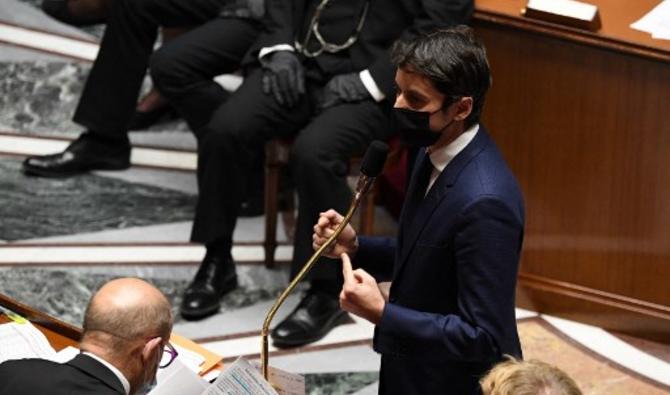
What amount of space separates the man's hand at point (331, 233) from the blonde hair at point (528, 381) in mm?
628

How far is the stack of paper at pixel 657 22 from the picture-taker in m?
3.83

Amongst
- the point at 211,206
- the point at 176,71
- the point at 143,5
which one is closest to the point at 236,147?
the point at 211,206

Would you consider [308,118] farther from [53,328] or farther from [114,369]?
[114,369]

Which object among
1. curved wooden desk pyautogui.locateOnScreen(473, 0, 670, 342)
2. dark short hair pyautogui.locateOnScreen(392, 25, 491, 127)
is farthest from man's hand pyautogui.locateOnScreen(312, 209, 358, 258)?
curved wooden desk pyautogui.locateOnScreen(473, 0, 670, 342)

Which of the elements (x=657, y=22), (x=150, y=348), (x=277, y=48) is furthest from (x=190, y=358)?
(x=657, y=22)

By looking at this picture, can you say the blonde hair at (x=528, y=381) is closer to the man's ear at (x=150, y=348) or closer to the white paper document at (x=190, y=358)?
the man's ear at (x=150, y=348)

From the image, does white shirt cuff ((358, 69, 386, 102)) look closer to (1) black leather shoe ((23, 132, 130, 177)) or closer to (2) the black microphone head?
(1) black leather shoe ((23, 132, 130, 177))

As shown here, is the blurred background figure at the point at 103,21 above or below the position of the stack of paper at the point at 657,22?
below

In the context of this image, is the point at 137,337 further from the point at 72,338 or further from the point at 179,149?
the point at 179,149

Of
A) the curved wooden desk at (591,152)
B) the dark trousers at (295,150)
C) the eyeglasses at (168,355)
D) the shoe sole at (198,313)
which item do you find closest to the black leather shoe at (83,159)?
the dark trousers at (295,150)

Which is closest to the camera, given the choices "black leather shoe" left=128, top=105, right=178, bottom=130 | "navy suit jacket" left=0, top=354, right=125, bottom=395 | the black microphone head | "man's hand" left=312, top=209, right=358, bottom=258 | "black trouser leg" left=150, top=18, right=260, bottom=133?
"navy suit jacket" left=0, top=354, right=125, bottom=395

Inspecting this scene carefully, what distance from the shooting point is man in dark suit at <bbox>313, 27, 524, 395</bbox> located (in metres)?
2.44

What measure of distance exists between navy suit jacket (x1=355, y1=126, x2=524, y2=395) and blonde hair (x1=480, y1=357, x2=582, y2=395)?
0.34 metres

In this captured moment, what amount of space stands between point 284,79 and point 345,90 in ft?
0.69
